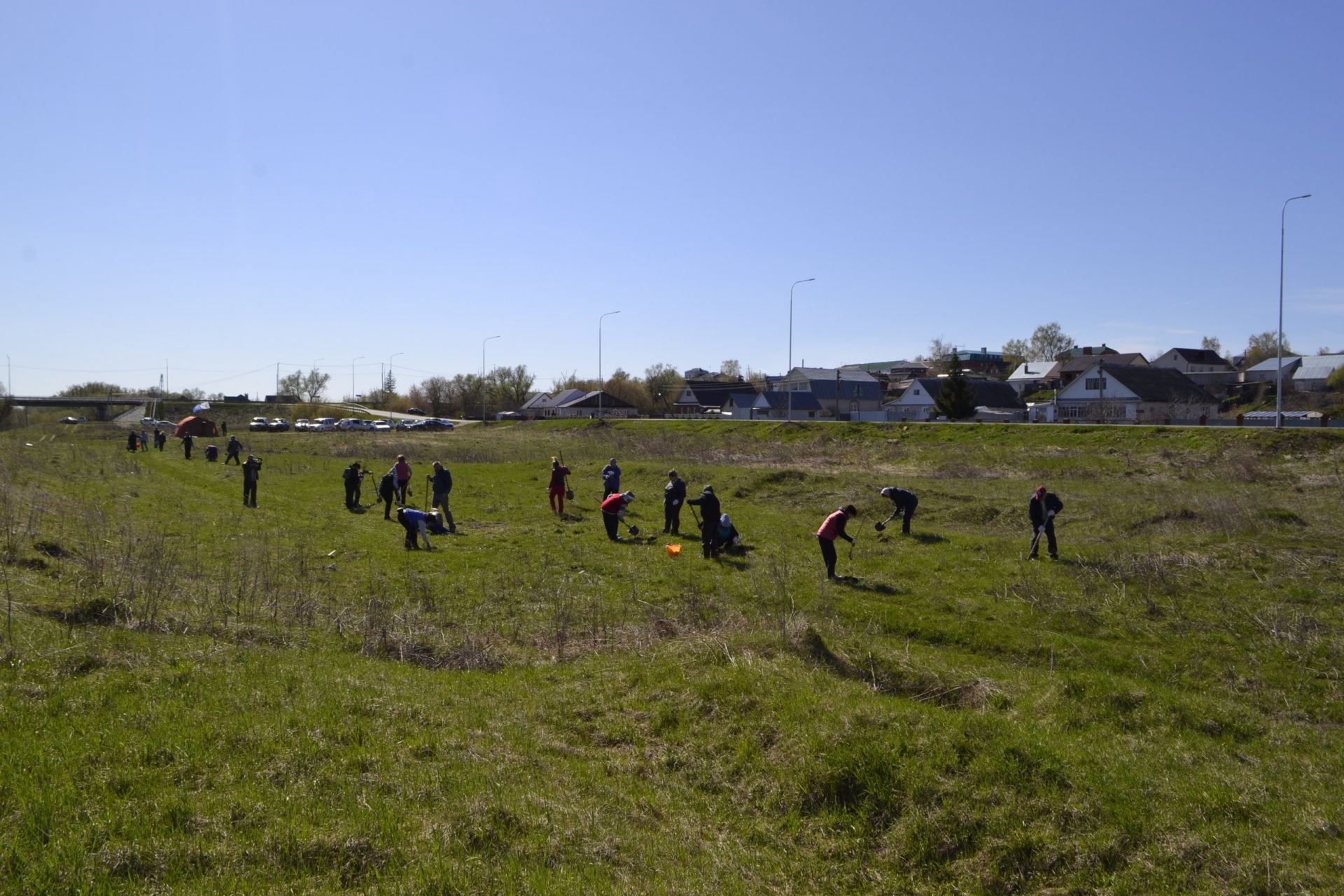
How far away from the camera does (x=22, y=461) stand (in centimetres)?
3472

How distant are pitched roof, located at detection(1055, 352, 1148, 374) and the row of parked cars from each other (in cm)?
7655

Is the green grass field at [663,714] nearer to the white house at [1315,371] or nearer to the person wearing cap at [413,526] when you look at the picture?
the person wearing cap at [413,526]

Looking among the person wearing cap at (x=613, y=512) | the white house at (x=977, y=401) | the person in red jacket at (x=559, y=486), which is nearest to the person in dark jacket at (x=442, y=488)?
the person in red jacket at (x=559, y=486)

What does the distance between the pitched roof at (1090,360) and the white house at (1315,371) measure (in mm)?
18809

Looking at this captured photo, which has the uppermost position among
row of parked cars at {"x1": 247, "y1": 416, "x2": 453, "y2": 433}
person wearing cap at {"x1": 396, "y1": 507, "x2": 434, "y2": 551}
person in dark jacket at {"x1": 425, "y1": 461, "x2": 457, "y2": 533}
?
row of parked cars at {"x1": 247, "y1": 416, "x2": 453, "y2": 433}

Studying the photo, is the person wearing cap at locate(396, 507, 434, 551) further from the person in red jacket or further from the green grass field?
the person in red jacket

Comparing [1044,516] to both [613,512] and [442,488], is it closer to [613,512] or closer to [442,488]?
[613,512]

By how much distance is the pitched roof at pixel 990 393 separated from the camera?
95.2 meters

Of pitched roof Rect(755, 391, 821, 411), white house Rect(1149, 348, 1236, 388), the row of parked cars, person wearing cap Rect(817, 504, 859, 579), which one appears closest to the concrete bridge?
the row of parked cars

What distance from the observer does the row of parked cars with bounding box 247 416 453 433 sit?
276 feet

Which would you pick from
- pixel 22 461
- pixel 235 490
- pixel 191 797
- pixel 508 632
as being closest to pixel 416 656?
pixel 508 632

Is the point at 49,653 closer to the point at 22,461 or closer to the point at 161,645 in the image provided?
the point at 161,645

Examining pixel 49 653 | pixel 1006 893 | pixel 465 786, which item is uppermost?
pixel 49 653

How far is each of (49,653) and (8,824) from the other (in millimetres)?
3627
